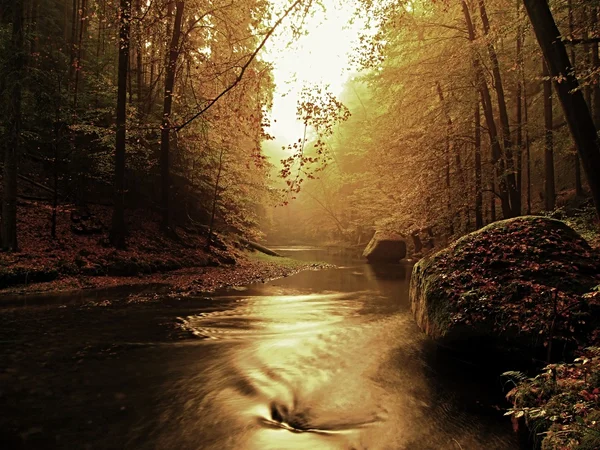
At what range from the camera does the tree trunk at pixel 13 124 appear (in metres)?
10.6

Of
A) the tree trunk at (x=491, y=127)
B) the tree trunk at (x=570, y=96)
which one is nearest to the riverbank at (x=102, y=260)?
the tree trunk at (x=491, y=127)

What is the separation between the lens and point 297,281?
14797 mm

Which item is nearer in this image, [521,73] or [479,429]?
[479,429]

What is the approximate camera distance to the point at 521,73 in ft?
40.1

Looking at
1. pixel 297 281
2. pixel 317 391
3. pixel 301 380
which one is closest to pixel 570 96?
pixel 317 391

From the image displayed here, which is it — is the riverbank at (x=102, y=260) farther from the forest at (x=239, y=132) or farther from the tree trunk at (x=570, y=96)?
the tree trunk at (x=570, y=96)

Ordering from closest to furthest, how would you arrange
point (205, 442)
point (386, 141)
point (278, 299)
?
point (205, 442) → point (278, 299) → point (386, 141)

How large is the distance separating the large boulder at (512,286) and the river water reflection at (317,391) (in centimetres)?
78

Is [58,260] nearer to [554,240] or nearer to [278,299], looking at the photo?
[278,299]

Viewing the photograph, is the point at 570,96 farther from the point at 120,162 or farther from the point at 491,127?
the point at 120,162

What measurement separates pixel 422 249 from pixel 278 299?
17.8m

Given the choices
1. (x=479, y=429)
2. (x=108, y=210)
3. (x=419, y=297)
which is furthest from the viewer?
(x=108, y=210)

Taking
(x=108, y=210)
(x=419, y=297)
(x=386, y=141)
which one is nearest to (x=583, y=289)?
(x=419, y=297)

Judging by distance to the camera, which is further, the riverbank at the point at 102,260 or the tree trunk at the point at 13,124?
the tree trunk at the point at 13,124
